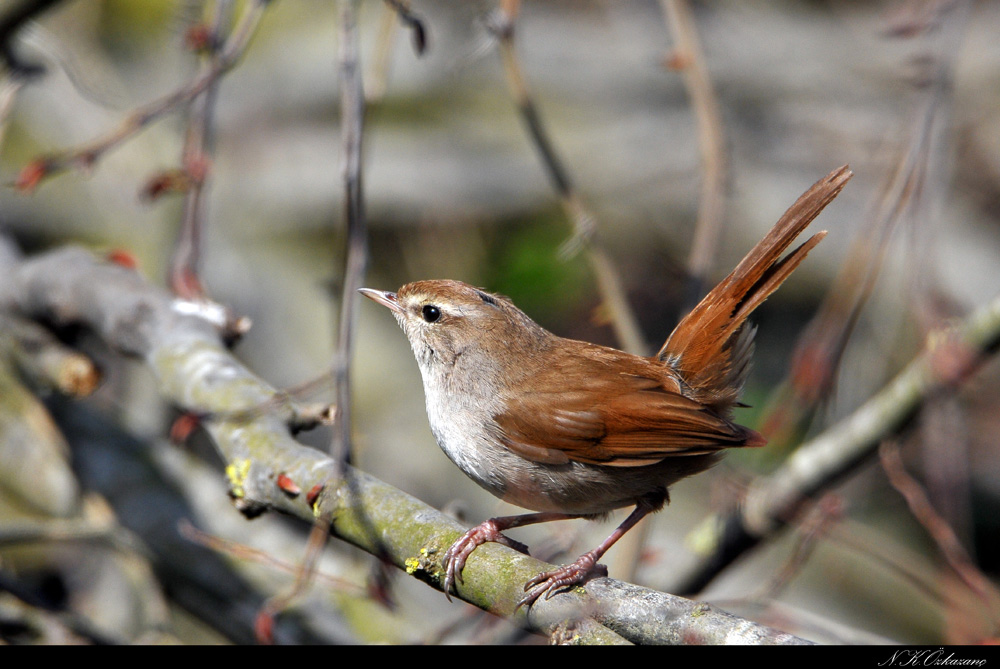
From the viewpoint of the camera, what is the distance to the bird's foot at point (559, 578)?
5.21 ft

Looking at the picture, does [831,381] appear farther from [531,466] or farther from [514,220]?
[514,220]

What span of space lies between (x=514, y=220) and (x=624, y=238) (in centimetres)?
77

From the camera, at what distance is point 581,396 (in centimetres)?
205

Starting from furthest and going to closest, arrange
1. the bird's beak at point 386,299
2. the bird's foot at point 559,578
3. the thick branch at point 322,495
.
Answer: the bird's beak at point 386,299 < the bird's foot at point 559,578 < the thick branch at point 322,495

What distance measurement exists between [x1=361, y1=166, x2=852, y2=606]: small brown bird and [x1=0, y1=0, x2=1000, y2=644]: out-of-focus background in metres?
1.38

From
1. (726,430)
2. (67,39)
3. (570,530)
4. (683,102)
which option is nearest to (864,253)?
(726,430)

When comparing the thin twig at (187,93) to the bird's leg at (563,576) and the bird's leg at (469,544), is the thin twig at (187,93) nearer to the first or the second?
the bird's leg at (469,544)

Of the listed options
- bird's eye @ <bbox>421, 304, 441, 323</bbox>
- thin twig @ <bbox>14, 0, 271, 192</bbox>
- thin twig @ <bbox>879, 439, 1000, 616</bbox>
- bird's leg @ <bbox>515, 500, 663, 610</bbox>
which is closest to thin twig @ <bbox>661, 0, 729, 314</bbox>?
thin twig @ <bbox>879, 439, 1000, 616</bbox>

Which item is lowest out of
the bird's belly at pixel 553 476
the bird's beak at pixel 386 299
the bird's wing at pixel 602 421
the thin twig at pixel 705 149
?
the bird's belly at pixel 553 476

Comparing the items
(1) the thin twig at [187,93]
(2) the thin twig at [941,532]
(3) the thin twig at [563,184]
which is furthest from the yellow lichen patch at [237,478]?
(2) the thin twig at [941,532]

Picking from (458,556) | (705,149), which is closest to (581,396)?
(458,556)

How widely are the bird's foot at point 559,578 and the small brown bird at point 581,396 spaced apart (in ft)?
0.09

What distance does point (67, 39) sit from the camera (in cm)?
462

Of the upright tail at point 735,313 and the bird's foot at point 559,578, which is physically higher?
the upright tail at point 735,313
